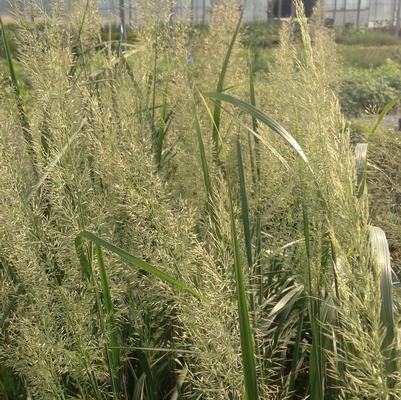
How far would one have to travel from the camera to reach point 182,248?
110 centimetres

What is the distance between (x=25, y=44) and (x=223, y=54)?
2.44 feet

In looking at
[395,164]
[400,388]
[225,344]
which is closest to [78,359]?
[225,344]

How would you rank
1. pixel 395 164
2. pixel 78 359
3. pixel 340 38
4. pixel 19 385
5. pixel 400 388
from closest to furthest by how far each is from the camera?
pixel 400 388 → pixel 78 359 → pixel 19 385 → pixel 395 164 → pixel 340 38

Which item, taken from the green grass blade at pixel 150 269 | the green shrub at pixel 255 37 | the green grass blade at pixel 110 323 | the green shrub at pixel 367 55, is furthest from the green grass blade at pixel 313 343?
the green shrub at pixel 367 55

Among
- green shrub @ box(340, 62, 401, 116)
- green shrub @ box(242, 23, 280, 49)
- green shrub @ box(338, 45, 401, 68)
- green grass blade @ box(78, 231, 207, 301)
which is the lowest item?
green shrub @ box(338, 45, 401, 68)

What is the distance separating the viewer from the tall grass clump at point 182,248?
938 millimetres

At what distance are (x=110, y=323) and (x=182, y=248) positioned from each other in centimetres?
22

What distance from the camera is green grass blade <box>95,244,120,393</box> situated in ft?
3.74

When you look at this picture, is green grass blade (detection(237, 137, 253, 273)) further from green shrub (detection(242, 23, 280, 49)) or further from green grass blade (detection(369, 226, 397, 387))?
green shrub (detection(242, 23, 280, 49))

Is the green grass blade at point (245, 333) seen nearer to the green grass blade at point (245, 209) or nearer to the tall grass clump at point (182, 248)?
the tall grass clump at point (182, 248)

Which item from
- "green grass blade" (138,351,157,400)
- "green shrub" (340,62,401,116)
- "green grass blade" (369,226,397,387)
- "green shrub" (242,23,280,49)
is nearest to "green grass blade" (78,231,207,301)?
"green grass blade" (369,226,397,387)

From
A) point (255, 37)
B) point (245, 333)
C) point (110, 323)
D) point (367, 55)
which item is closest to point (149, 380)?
point (110, 323)

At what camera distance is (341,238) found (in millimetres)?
999

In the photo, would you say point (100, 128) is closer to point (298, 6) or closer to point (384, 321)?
point (298, 6)
